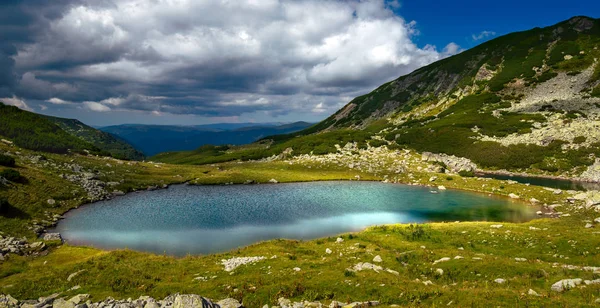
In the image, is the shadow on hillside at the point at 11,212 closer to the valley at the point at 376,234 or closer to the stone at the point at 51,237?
the valley at the point at 376,234

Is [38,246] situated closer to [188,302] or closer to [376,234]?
[188,302]

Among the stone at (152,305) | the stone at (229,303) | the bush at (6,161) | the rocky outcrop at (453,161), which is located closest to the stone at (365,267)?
the stone at (229,303)

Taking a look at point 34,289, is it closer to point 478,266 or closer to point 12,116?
point 478,266

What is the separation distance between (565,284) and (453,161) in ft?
365

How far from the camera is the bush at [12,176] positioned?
60503 mm

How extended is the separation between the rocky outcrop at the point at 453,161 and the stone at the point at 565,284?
97266 millimetres

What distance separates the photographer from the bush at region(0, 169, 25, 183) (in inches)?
2382

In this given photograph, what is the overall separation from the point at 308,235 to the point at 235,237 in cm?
1070

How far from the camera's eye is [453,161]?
121 metres

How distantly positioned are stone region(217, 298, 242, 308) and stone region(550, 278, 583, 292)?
A: 1824 cm

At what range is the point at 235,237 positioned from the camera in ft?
153

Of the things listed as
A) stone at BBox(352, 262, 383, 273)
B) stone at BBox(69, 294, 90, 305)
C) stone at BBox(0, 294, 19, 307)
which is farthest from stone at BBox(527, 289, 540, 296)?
stone at BBox(0, 294, 19, 307)

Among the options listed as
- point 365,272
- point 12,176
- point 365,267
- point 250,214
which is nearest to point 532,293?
point 365,272

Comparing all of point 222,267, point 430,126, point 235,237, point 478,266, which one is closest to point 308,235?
point 235,237
